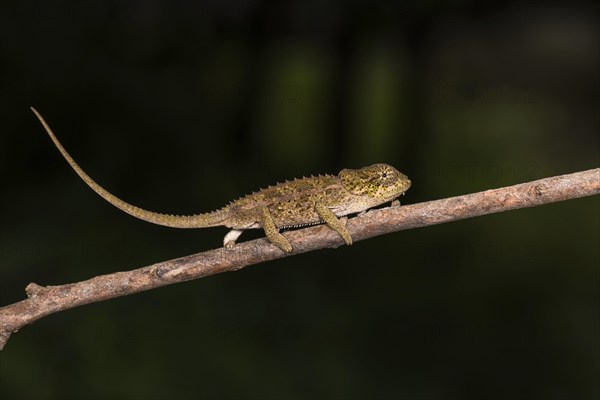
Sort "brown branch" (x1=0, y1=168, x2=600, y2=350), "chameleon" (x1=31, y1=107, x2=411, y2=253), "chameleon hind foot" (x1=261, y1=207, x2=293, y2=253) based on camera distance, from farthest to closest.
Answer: "chameleon" (x1=31, y1=107, x2=411, y2=253) → "chameleon hind foot" (x1=261, y1=207, x2=293, y2=253) → "brown branch" (x1=0, y1=168, x2=600, y2=350)

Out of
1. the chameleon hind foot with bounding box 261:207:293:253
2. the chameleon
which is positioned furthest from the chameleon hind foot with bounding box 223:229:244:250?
the chameleon hind foot with bounding box 261:207:293:253

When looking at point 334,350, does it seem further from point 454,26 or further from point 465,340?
point 454,26

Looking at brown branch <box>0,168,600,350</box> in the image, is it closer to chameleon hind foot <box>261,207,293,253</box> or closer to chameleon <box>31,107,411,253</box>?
chameleon hind foot <box>261,207,293,253</box>

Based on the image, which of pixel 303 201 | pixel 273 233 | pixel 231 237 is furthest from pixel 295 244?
pixel 231 237

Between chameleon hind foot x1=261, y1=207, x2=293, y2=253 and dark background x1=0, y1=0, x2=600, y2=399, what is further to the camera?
dark background x1=0, y1=0, x2=600, y2=399

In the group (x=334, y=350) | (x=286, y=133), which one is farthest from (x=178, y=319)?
(x=286, y=133)
